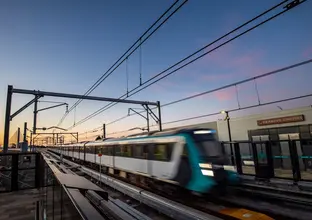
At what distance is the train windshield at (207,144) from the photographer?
9461 millimetres

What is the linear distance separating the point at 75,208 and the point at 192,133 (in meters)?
8.26

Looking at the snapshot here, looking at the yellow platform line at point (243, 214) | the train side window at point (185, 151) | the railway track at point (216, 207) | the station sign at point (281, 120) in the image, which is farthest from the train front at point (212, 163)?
the station sign at point (281, 120)

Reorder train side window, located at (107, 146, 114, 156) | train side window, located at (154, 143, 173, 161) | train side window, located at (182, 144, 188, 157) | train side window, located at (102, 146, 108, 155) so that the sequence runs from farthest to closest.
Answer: train side window, located at (102, 146, 108, 155) → train side window, located at (107, 146, 114, 156) → train side window, located at (154, 143, 173, 161) → train side window, located at (182, 144, 188, 157)

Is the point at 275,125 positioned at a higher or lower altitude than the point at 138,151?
higher

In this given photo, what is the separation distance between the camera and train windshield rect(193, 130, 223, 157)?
9461mm

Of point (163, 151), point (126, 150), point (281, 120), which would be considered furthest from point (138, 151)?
point (281, 120)

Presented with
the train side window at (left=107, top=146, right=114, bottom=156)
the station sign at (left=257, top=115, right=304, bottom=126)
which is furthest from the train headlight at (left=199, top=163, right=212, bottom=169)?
the station sign at (left=257, top=115, right=304, bottom=126)

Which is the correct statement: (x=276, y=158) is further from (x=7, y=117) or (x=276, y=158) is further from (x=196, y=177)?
(x=7, y=117)

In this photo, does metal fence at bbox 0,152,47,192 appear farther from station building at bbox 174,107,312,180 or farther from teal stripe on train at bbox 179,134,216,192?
station building at bbox 174,107,312,180

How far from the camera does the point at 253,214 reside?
6.98 m

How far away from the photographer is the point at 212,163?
29.7ft

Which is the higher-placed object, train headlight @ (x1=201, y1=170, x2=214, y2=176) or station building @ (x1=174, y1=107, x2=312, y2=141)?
station building @ (x1=174, y1=107, x2=312, y2=141)

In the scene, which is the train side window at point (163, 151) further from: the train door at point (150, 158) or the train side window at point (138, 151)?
the train side window at point (138, 151)

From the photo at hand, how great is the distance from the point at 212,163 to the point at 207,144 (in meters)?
1.02
